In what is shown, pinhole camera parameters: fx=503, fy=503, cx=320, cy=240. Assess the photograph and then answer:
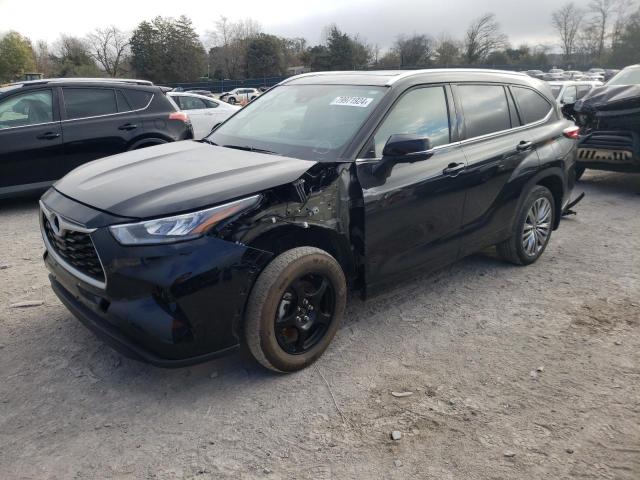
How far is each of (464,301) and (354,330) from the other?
42.8 inches

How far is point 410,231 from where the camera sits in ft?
11.6

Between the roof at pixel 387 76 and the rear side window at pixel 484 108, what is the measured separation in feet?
0.36

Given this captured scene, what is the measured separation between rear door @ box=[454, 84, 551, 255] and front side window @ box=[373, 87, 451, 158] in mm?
222

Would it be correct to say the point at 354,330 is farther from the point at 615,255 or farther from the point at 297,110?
the point at 615,255

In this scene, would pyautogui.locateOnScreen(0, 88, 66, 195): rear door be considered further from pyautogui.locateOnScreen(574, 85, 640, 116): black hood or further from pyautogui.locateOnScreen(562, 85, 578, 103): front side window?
pyautogui.locateOnScreen(562, 85, 578, 103): front side window

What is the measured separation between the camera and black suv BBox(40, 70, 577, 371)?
257 centimetres

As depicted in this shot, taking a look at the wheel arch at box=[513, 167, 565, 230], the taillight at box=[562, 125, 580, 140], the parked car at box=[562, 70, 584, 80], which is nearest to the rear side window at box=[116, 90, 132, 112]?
the wheel arch at box=[513, 167, 565, 230]

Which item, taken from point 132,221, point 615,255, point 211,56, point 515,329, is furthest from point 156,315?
point 211,56

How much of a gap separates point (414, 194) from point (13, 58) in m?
64.5

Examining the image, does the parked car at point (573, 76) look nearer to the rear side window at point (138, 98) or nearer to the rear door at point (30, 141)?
the rear side window at point (138, 98)

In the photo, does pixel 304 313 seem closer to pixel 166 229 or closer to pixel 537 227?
pixel 166 229

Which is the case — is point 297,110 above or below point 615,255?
above

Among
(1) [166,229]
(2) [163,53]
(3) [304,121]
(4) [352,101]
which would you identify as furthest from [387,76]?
(2) [163,53]

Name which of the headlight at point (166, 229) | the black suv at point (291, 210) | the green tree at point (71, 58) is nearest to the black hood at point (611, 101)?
the black suv at point (291, 210)
